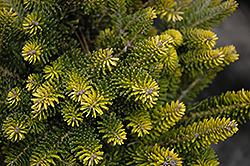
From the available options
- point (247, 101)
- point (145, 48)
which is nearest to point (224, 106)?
point (247, 101)

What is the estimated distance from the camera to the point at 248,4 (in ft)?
3.54

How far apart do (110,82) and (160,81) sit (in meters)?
0.19

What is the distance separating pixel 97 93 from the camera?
0.47 metres

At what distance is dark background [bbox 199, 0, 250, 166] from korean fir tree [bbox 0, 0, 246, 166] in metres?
0.46

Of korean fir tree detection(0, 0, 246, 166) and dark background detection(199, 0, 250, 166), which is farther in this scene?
dark background detection(199, 0, 250, 166)

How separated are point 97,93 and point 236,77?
844 millimetres

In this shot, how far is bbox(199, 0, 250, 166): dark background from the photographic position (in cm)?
102

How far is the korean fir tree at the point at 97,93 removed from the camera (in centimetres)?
48

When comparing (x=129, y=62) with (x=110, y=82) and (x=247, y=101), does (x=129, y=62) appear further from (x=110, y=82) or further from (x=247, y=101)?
(x=247, y=101)

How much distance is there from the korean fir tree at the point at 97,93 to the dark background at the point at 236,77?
46cm

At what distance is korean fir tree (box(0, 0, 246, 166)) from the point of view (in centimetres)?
48

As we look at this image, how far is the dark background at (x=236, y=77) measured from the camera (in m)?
1.02

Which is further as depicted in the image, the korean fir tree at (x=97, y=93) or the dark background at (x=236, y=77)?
the dark background at (x=236, y=77)

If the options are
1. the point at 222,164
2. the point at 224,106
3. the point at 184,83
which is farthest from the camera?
the point at 222,164
